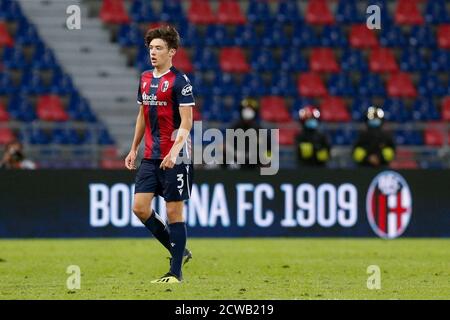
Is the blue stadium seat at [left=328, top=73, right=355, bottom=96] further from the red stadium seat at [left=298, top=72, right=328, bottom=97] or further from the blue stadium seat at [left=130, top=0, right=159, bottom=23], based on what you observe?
the blue stadium seat at [left=130, top=0, right=159, bottom=23]

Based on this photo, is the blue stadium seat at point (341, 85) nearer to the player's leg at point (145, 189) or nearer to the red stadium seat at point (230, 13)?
the red stadium seat at point (230, 13)

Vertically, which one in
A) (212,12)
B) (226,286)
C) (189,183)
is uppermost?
(212,12)

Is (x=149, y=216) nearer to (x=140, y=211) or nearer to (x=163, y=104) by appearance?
(x=140, y=211)

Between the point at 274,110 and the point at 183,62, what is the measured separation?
7.06 ft

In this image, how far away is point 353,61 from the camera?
87.0 feet

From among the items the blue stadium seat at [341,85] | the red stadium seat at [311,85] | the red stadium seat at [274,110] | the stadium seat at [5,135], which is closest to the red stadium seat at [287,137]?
the red stadium seat at [274,110]

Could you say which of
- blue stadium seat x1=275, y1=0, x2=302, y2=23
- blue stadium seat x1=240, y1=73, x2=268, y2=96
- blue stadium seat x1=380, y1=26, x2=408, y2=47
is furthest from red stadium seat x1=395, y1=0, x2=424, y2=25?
blue stadium seat x1=240, y1=73, x2=268, y2=96

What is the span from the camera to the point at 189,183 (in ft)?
37.4

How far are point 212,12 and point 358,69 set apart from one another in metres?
3.46

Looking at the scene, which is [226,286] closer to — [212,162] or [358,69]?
[212,162]
